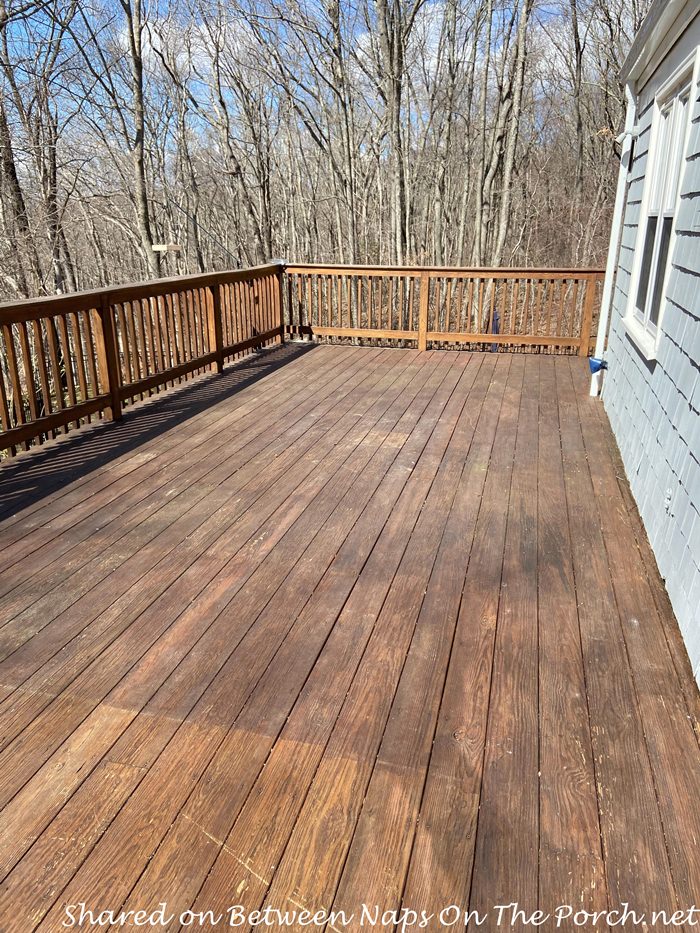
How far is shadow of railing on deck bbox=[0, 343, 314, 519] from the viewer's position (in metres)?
3.41

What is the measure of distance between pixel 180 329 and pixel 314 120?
8.59 meters

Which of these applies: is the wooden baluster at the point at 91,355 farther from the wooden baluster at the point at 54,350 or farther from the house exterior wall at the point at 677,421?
the house exterior wall at the point at 677,421

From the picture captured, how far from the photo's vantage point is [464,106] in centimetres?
1363

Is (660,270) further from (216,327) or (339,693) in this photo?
(216,327)

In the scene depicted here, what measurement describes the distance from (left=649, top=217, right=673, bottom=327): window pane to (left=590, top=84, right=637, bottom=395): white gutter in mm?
1416

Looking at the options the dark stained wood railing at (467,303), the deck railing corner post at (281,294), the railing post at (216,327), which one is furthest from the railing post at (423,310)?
the railing post at (216,327)

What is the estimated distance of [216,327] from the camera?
18.7ft

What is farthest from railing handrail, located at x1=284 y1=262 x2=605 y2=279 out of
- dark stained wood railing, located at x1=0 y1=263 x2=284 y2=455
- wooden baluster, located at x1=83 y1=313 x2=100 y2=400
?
wooden baluster, located at x1=83 y1=313 x2=100 y2=400

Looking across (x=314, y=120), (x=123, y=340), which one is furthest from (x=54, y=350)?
(x=314, y=120)

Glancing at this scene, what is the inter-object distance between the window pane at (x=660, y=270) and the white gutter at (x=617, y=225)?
55.7 inches

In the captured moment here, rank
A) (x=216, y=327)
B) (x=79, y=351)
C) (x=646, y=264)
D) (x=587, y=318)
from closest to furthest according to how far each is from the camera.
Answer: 1. (x=646, y=264)
2. (x=79, y=351)
3. (x=216, y=327)
4. (x=587, y=318)

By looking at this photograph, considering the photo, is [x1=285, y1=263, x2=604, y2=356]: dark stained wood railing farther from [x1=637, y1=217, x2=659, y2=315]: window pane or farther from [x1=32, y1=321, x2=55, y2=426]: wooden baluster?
[x1=32, y1=321, x2=55, y2=426]: wooden baluster

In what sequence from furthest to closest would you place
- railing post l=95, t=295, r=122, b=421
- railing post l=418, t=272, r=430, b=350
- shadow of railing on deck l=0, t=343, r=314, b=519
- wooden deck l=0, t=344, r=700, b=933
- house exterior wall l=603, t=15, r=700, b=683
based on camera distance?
1. railing post l=418, t=272, r=430, b=350
2. railing post l=95, t=295, r=122, b=421
3. shadow of railing on deck l=0, t=343, r=314, b=519
4. house exterior wall l=603, t=15, r=700, b=683
5. wooden deck l=0, t=344, r=700, b=933

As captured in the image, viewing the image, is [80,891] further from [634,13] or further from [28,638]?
[634,13]
